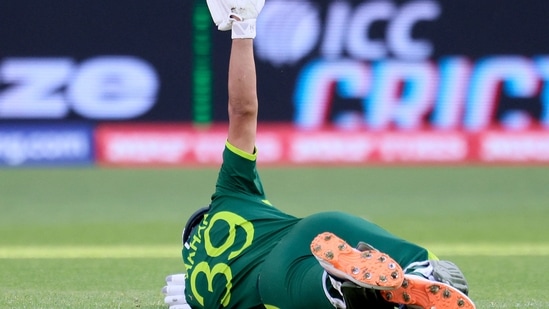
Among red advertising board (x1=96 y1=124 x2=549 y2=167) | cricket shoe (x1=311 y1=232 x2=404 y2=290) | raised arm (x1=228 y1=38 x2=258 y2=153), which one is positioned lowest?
red advertising board (x1=96 y1=124 x2=549 y2=167)

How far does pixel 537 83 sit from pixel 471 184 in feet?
6.64

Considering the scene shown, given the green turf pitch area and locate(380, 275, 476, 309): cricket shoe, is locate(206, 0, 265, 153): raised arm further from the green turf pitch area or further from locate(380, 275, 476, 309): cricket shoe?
locate(380, 275, 476, 309): cricket shoe

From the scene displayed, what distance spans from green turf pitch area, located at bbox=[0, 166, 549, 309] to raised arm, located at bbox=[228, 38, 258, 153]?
0.84 m

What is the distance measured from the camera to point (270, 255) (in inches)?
149

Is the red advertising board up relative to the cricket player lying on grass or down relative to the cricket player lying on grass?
down

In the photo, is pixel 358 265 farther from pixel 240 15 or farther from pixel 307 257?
pixel 240 15

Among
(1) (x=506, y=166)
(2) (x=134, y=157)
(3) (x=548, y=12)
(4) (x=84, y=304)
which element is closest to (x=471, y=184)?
(1) (x=506, y=166)

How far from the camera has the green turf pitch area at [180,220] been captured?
5.09 m

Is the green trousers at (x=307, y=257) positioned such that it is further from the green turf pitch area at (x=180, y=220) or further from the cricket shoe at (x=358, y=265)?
the green turf pitch area at (x=180, y=220)

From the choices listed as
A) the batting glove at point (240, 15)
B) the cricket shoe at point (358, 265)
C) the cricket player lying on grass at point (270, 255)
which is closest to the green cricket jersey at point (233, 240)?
the cricket player lying on grass at point (270, 255)

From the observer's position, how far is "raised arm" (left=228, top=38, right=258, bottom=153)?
414 cm

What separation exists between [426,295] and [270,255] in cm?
65

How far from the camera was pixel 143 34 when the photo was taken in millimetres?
12258

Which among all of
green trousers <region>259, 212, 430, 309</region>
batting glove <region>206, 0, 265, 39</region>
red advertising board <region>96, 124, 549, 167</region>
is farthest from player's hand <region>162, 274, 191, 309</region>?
red advertising board <region>96, 124, 549, 167</region>
